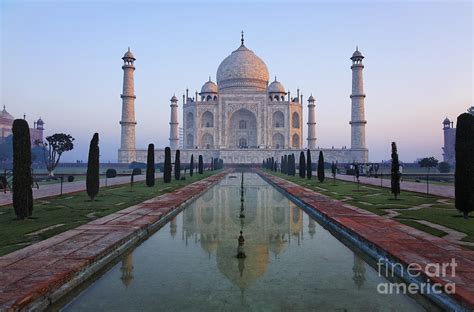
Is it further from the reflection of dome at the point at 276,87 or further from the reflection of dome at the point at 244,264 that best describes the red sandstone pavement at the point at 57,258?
the reflection of dome at the point at 276,87

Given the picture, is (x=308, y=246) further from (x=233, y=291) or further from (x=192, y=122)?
(x=192, y=122)

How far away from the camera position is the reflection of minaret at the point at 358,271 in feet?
11.7

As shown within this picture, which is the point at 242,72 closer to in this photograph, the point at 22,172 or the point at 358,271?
the point at 22,172

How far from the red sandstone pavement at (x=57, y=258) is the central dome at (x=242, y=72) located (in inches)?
1695

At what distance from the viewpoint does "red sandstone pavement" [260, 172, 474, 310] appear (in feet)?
10.2

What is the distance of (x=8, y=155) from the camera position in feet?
153

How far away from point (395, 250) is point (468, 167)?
3912 millimetres

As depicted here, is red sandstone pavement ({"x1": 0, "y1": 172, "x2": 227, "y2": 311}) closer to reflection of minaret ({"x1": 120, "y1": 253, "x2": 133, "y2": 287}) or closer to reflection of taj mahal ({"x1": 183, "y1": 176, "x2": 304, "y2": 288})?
reflection of minaret ({"x1": 120, "y1": 253, "x2": 133, "y2": 287})

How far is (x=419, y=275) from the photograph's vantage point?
3.34 metres

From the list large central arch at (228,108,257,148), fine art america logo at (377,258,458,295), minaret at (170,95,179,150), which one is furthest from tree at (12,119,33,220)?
large central arch at (228,108,257,148)

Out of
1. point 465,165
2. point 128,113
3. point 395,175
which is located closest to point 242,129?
point 128,113

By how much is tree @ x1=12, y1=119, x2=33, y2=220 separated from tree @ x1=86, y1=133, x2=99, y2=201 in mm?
2406

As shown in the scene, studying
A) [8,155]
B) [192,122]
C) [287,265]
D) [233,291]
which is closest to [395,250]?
[287,265]

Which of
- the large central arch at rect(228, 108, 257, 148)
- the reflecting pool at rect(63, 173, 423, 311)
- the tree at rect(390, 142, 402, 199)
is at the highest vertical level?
the large central arch at rect(228, 108, 257, 148)
